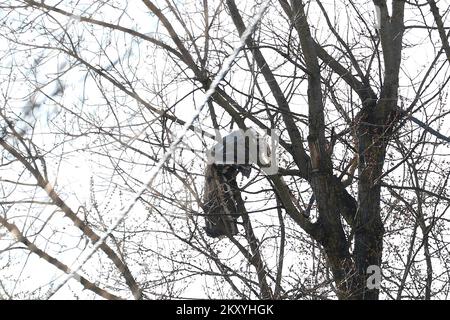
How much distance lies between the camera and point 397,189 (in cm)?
930

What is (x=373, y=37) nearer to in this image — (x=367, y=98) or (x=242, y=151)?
(x=367, y=98)

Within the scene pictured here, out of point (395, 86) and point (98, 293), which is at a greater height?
point (395, 86)

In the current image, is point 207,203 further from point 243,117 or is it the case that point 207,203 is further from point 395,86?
point 395,86

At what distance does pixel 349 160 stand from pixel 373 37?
3.98 feet

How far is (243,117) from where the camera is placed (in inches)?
324
